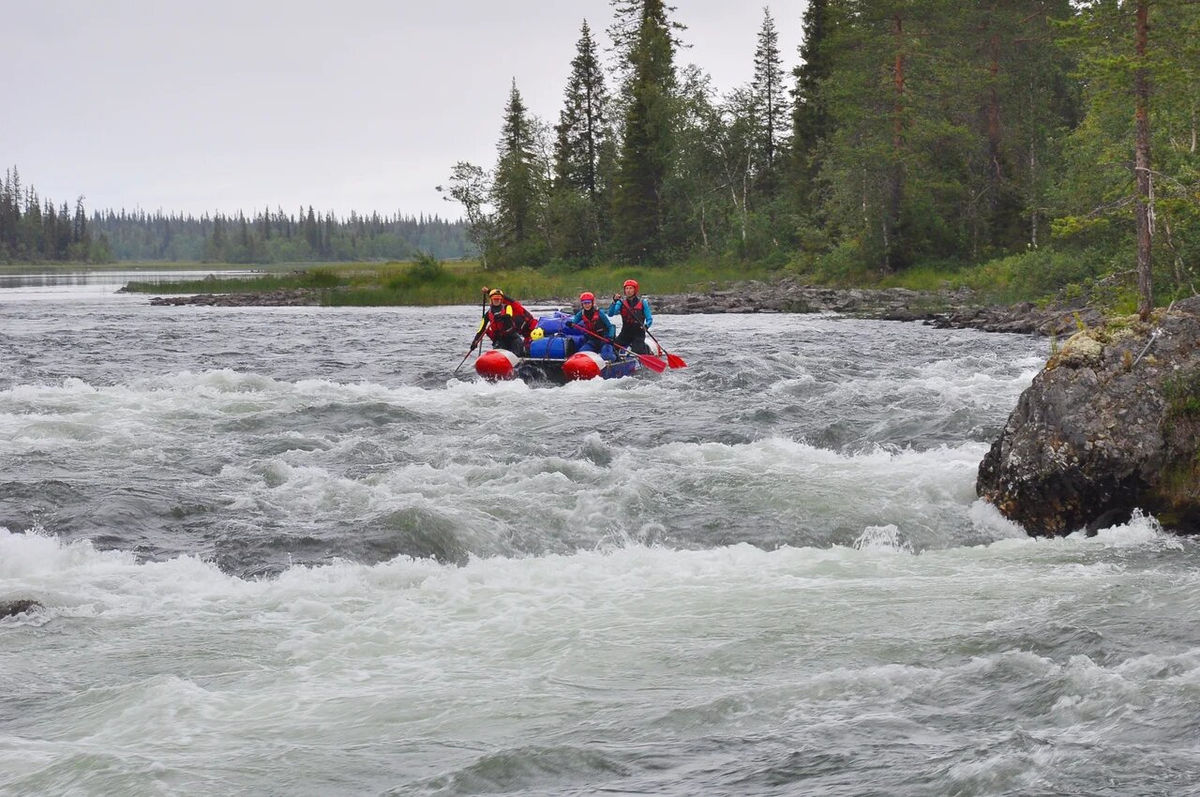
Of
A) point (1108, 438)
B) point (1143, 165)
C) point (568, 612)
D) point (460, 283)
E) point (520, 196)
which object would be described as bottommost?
point (568, 612)

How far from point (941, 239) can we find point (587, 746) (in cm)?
3821

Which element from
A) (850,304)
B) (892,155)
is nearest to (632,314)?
(850,304)

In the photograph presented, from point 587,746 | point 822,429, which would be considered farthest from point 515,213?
point 587,746

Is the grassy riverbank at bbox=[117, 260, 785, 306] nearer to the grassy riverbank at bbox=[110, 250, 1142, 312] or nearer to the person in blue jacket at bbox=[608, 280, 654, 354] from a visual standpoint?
the grassy riverbank at bbox=[110, 250, 1142, 312]

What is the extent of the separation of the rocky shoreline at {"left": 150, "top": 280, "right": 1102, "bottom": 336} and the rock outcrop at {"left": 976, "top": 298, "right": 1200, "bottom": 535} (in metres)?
13.4

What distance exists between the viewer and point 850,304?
115 feet

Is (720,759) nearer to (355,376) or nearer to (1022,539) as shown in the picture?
(1022,539)

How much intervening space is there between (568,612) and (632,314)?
12.9 m

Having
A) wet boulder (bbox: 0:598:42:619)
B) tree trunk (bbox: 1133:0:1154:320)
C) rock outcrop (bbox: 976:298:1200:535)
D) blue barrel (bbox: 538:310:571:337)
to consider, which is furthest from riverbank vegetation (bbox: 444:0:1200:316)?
wet boulder (bbox: 0:598:42:619)

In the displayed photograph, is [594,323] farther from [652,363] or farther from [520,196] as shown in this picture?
[520,196]

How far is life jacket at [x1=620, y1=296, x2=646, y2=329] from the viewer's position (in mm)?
19906

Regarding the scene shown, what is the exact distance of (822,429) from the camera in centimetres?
1339

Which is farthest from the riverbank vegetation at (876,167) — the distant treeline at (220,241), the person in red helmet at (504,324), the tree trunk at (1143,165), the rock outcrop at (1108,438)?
the distant treeline at (220,241)

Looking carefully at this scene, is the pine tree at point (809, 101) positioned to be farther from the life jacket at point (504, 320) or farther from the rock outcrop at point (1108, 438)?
the rock outcrop at point (1108, 438)
